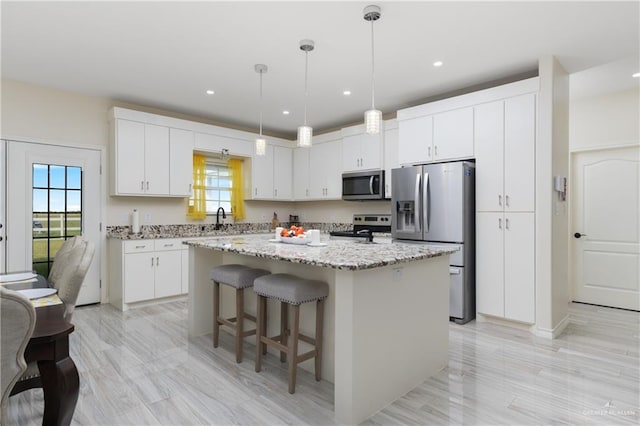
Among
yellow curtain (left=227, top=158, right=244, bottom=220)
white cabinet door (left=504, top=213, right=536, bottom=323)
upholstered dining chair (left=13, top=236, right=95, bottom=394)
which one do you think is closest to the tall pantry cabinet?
white cabinet door (left=504, top=213, right=536, bottom=323)

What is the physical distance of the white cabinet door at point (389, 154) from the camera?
4.84 metres

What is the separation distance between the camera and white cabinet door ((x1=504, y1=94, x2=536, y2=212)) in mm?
3418

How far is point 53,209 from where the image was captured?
13.6ft

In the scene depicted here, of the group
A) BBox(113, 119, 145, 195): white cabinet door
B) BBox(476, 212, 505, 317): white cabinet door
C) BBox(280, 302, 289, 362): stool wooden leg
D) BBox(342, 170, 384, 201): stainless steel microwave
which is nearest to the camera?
BBox(280, 302, 289, 362): stool wooden leg

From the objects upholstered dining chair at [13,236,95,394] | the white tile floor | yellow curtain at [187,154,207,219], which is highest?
yellow curtain at [187,154,207,219]

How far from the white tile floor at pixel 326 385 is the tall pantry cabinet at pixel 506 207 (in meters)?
0.38

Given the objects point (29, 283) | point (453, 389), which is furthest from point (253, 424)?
point (29, 283)

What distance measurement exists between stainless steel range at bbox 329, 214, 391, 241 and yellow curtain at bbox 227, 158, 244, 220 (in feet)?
5.27

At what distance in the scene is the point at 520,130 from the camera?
348 cm

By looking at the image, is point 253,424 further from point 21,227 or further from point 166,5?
point 21,227

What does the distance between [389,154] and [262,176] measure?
2127 millimetres

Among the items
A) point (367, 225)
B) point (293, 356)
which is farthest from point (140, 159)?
point (293, 356)

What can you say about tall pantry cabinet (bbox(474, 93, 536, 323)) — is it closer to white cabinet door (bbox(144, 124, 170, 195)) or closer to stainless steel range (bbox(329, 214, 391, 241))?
stainless steel range (bbox(329, 214, 391, 241))

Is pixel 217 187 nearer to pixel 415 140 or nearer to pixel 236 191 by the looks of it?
pixel 236 191
